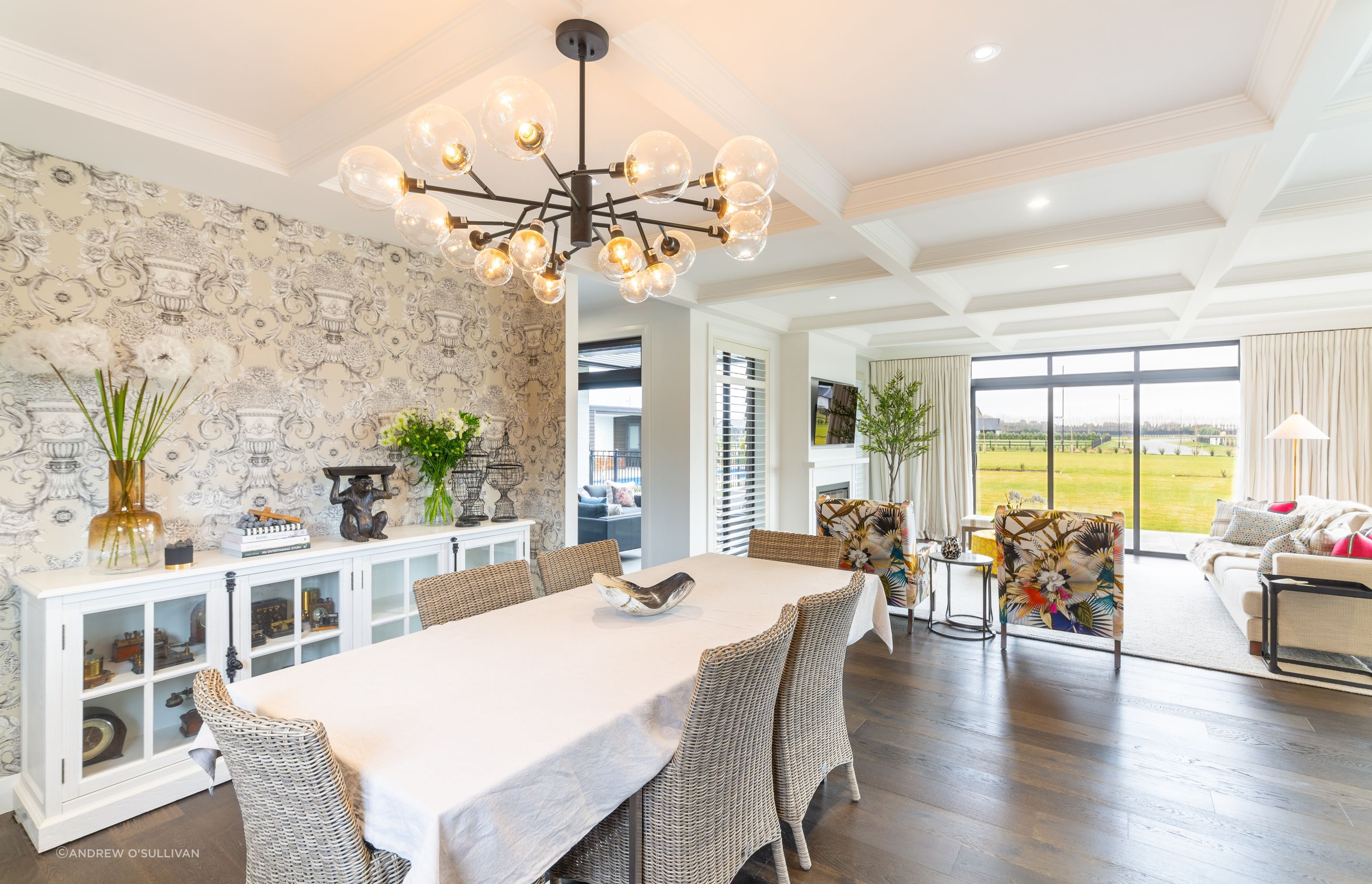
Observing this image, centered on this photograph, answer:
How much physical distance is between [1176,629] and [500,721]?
4.97 metres

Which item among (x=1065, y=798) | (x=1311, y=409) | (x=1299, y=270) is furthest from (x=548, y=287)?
(x=1311, y=409)

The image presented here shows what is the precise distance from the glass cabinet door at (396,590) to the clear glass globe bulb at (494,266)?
5.39 feet

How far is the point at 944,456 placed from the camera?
8.33 metres

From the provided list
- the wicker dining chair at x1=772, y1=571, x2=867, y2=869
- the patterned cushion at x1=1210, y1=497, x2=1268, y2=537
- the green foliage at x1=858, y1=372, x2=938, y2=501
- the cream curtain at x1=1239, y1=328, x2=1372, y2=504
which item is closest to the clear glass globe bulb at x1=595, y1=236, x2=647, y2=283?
the wicker dining chair at x1=772, y1=571, x2=867, y2=869

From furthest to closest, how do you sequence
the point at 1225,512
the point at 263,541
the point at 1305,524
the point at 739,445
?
the point at 739,445 < the point at 1225,512 < the point at 1305,524 < the point at 263,541

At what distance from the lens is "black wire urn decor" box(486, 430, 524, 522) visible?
12.5ft

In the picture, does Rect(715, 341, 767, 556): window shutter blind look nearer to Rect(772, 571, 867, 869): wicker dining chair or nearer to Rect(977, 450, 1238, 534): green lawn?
Rect(977, 450, 1238, 534): green lawn

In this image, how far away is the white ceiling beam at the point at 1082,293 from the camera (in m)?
4.89

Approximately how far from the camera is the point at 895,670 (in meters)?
3.71

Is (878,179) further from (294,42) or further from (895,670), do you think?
(895,670)

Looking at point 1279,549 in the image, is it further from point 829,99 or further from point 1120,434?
point 829,99

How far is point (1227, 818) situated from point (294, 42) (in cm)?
417

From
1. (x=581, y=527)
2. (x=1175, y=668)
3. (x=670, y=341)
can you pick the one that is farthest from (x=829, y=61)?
(x=581, y=527)

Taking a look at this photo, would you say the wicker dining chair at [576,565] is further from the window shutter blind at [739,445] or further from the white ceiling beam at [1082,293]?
the white ceiling beam at [1082,293]
